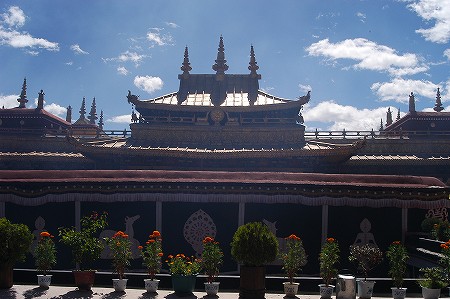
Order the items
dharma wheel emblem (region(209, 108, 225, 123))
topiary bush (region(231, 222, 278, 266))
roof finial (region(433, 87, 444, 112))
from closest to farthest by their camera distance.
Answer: topiary bush (region(231, 222, 278, 266)) < dharma wheel emblem (region(209, 108, 225, 123)) < roof finial (region(433, 87, 444, 112))

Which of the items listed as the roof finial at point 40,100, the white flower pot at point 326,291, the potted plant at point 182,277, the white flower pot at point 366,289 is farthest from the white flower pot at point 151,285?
the roof finial at point 40,100

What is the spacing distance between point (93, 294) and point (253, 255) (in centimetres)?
370

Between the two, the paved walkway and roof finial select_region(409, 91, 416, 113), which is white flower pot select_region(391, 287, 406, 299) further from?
roof finial select_region(409, 91, 416, 113)

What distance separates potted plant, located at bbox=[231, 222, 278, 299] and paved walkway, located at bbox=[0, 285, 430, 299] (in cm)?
59

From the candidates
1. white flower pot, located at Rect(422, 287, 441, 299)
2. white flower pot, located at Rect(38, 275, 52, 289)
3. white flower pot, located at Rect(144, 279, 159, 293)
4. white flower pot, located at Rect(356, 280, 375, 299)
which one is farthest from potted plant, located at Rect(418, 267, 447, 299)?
white flower pot, located at Rect(38, 275, 52, 289)

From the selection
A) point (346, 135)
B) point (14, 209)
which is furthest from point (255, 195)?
point (346, 135)

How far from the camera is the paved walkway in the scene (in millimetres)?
10289

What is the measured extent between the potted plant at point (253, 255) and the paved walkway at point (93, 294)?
1.94 ft

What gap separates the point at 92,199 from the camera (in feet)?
52.7

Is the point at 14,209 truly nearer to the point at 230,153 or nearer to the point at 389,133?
the point at 230,153

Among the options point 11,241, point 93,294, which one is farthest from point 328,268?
point 11,241

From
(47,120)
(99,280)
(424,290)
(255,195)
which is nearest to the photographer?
(424,290)

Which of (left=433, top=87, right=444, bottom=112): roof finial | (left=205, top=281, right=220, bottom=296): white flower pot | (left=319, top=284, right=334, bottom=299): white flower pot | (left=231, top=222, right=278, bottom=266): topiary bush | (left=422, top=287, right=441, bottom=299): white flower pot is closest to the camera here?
(left=231, top=222, right=278, bottom=266): topiary bush

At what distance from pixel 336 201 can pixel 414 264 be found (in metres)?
3.04
